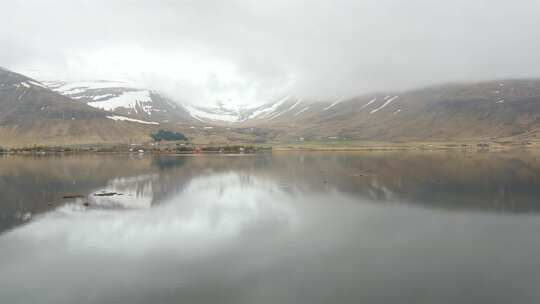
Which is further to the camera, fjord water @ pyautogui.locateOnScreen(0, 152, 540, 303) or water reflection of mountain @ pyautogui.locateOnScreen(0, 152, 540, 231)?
water reflection of mountain @ pyautogui.locateOnScreen(0, 152, 540, 231)

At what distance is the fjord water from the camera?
81.1 ft

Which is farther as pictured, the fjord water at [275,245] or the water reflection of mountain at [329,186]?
the water reflection of mountain at [329,186]

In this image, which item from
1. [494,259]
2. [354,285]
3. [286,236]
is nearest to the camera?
[354,285]

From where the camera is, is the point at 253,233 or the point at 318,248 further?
the point at 253,233

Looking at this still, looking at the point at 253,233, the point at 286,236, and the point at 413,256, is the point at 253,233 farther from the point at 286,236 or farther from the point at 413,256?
the point at 413,256

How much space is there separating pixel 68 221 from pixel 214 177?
46.0 meters

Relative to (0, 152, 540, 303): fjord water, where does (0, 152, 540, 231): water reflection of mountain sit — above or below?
above

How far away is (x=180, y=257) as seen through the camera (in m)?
31.4

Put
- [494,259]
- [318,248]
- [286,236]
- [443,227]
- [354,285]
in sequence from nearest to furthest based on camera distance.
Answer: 1. [354,285]
2. [494,259]
3. [318,248]
4. [286,236]
5. [443,227]

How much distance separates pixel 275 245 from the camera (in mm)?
34656

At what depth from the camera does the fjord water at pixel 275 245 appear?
24.7m

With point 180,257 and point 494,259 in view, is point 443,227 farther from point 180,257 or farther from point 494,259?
point 180,257

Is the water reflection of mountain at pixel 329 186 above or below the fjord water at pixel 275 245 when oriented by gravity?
above

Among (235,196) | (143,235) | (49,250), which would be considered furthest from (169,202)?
(49,250)
